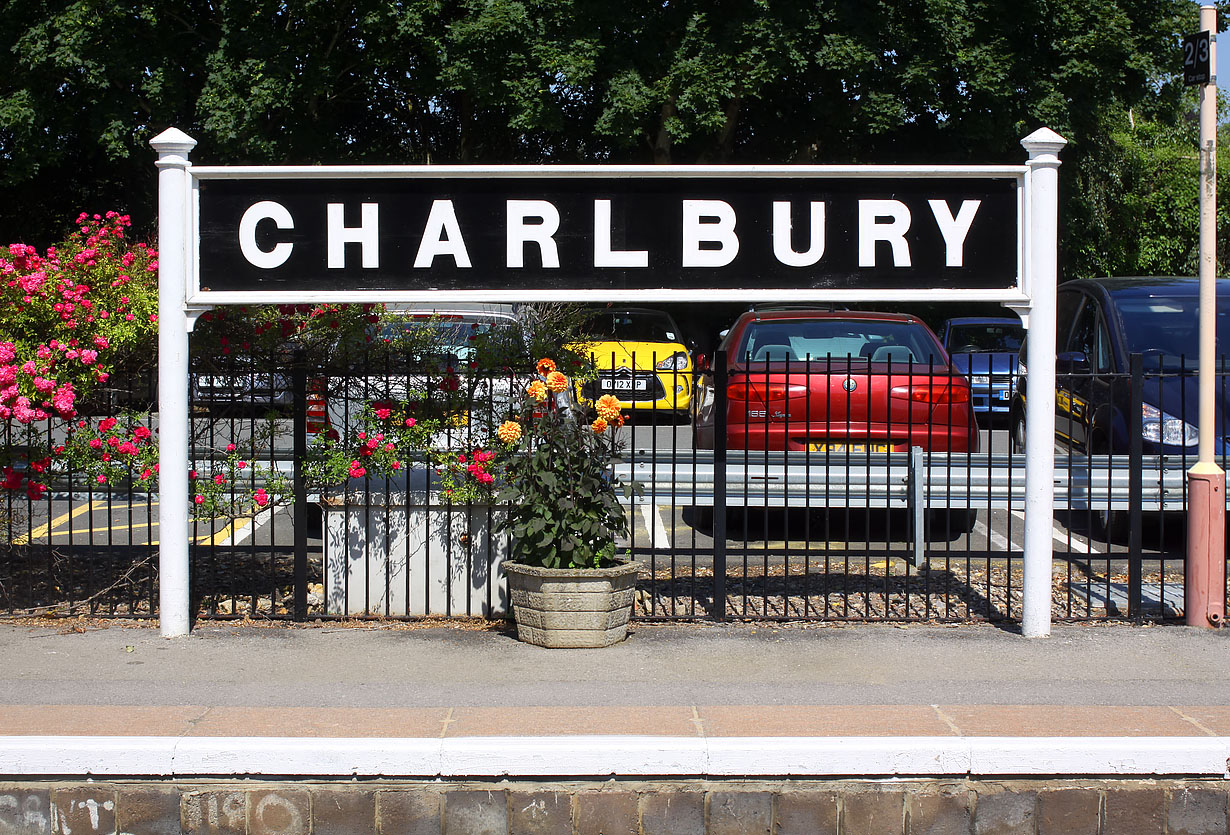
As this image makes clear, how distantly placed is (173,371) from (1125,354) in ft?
24.2

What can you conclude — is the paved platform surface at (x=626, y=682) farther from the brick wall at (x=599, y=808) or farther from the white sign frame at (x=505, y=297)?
the white sign frame at (x=505, y=297)

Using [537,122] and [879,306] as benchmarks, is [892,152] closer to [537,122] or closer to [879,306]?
[537,122]

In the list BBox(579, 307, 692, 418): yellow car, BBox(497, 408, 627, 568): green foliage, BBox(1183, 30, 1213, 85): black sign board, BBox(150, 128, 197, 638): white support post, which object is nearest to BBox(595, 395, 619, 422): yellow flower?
BBox(497, 408, 627, 568): green foliage

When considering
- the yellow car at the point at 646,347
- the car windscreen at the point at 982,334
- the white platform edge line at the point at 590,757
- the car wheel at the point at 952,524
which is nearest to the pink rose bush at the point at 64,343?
the white platform edge line at the point at 590,757

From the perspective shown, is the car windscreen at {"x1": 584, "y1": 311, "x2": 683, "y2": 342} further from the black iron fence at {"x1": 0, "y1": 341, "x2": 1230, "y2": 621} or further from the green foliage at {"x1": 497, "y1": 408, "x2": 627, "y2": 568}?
the green foliage at {"x1": 497, "y1": 408, "x2": 627, "y2": 568}

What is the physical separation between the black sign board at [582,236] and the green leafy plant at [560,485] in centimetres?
66

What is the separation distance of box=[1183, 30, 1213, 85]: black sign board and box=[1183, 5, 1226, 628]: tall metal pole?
0.03m

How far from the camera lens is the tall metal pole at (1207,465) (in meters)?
6.54

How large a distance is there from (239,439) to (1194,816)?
5.44 meters

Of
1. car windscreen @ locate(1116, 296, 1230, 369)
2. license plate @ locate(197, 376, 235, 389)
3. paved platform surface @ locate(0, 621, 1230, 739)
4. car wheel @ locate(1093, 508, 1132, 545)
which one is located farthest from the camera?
car windscreen @ locate(1116, 296, 1230, 369)

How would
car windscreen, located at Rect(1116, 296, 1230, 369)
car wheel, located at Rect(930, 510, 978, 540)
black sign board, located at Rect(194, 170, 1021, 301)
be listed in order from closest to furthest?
black sign board, located at Rect(194, 170, 1021, 301) → car wheel, located at Rect(930, 510, 978, 540) → car windscreen, located at Rect(1116, 296, 1230, 369)

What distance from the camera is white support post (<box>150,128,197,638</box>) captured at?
6.34 m

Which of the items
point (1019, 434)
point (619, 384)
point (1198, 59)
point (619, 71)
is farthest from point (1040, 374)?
point (619, 71)

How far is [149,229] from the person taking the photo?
1011 inches
